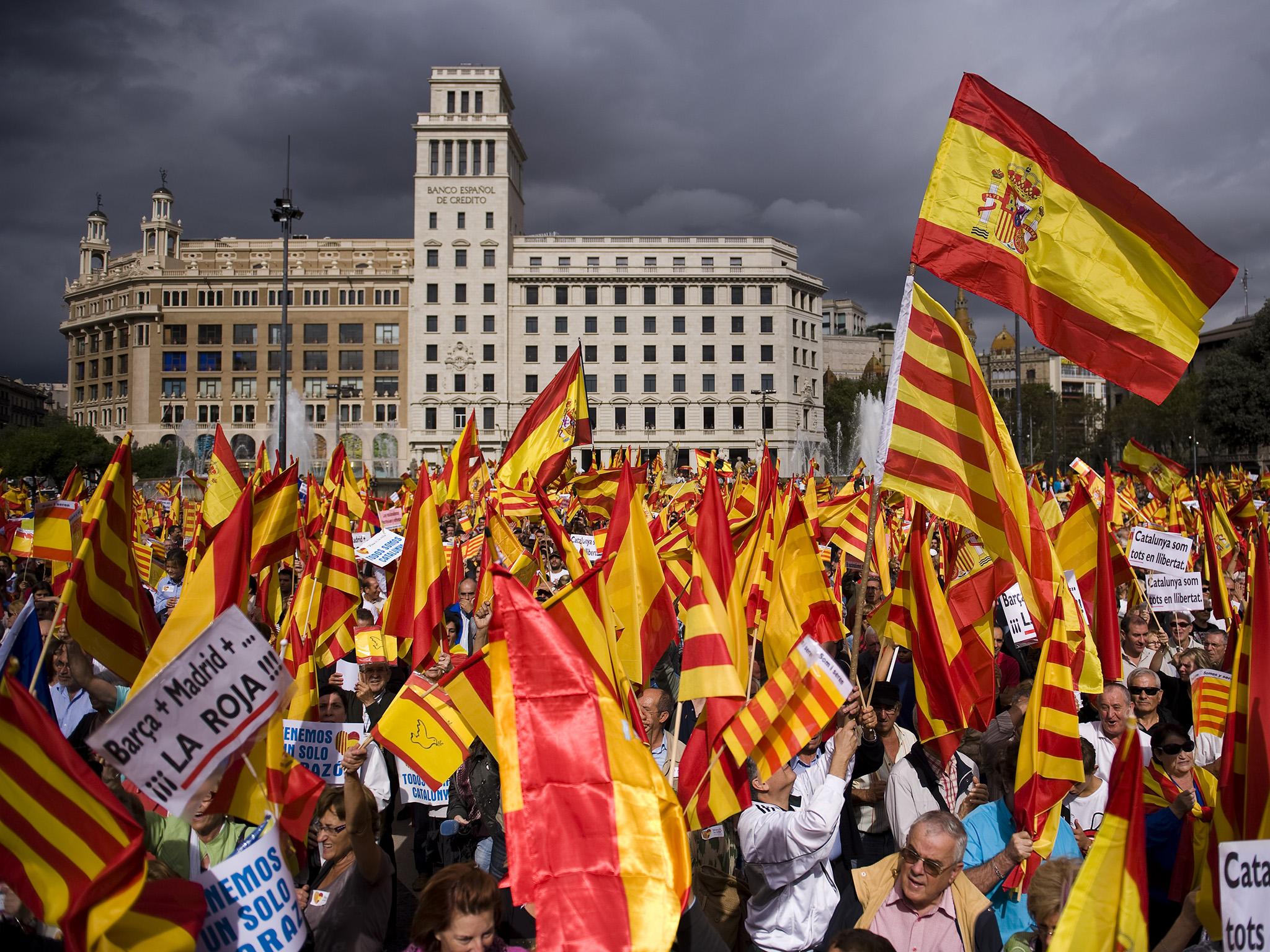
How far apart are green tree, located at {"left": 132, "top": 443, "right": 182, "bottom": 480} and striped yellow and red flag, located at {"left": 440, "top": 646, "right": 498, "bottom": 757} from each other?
66082mm

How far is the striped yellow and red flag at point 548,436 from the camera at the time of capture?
12688 millimetres

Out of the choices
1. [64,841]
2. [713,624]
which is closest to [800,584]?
[713,624]

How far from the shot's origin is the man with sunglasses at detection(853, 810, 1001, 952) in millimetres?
3463

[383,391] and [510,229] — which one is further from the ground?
[510,229]

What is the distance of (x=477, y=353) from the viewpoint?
7350cm

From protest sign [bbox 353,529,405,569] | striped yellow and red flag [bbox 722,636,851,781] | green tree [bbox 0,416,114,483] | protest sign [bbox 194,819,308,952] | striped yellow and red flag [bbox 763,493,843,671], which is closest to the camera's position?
protest sign [bbox 194,819,308,952]

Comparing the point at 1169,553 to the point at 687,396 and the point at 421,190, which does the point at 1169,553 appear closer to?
the point at 687,396

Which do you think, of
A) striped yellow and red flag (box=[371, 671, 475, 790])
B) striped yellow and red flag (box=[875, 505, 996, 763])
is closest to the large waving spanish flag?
striped yellow and red flag (box=[875, 505, 996, 763])

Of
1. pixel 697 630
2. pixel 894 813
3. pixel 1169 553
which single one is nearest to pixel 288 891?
pixel 697 630

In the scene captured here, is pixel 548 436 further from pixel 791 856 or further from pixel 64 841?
pixel 64 841

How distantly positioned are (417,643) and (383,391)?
2854 inches

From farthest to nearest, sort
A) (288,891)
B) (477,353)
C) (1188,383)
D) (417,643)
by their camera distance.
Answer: (477,353), (1188,383), (417,643), (288,891)

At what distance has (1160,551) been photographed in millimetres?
8766

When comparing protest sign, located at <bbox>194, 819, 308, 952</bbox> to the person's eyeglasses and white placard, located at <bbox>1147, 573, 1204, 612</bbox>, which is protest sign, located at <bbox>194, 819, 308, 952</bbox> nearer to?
the person's eyeglasses
